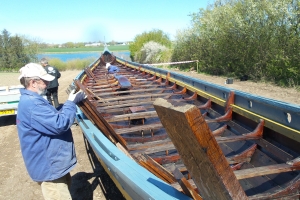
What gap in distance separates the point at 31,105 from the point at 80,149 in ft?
11.5

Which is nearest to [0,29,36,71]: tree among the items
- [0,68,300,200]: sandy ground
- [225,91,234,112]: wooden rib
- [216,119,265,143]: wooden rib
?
[0,68,300,200]: sandy ground

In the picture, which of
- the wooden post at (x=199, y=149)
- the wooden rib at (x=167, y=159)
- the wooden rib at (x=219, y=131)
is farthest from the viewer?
the wooden rib at (x=219, y=131)

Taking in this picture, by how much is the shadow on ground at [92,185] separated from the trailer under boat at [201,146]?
2.98 ft

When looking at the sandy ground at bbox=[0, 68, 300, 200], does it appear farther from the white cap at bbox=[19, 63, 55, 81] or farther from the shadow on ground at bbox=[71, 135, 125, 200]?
the white cap at bbox=[19, 63, 55, 81]

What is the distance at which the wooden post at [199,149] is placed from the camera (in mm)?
1164

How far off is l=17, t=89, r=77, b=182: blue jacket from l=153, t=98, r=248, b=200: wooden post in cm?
129

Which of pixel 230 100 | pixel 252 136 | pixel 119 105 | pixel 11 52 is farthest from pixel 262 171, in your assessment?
pixel 11 52

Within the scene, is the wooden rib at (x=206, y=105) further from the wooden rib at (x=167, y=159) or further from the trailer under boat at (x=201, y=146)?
the wooden rib at (x=167, y=159)

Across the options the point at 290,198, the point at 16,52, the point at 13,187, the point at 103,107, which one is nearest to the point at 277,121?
the point at 290,198

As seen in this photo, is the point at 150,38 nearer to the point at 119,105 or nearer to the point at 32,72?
the point at 119,105

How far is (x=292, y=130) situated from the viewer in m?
2.69

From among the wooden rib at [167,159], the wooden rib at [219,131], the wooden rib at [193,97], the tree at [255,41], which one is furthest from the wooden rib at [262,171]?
the tree at [255,41]

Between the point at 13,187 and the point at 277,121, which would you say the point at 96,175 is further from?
the point at 277,121

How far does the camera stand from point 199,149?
1.24 meters
